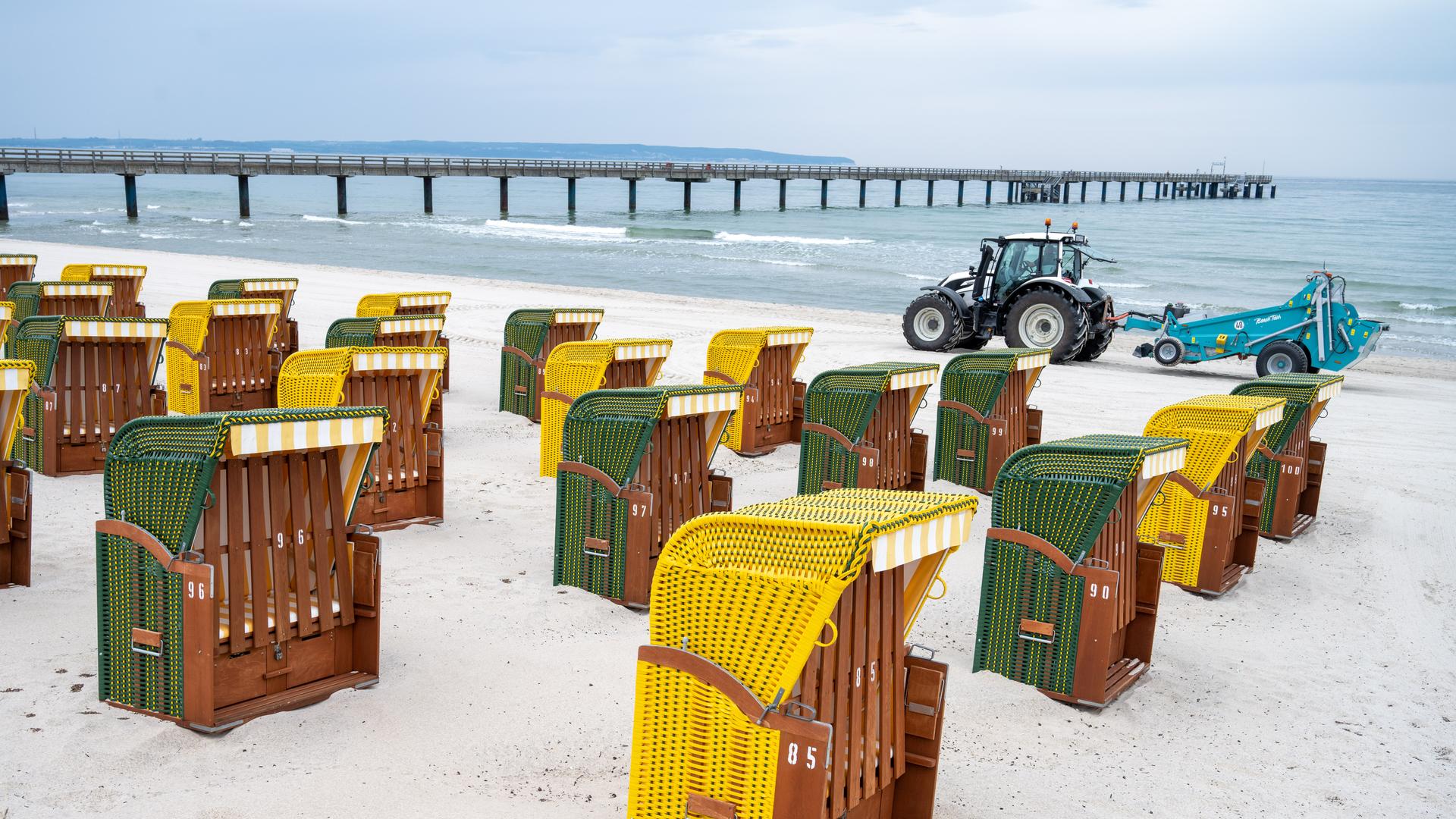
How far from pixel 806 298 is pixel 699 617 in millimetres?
26882

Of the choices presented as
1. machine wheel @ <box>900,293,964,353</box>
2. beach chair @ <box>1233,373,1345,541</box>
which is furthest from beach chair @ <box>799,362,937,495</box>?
machine wheel @ <box>900,293,964,353</box>

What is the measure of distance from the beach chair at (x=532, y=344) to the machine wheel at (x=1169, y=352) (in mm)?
8963

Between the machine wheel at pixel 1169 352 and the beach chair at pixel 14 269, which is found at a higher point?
the beach chair at pixel 14 269

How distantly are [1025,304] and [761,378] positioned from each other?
7877mm

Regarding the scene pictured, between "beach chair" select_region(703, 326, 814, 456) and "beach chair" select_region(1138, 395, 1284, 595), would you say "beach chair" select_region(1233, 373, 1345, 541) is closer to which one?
"beach chair" select_region(1138, 395, 1284, 595)

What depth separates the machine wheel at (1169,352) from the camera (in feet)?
57.2

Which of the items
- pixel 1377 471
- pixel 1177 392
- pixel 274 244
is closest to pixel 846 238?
pixel 274 244

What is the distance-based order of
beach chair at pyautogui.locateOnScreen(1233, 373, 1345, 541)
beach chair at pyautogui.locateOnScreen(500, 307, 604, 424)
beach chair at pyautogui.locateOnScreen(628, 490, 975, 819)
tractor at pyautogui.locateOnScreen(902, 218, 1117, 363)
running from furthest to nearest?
tractor at pyautogui.locateOnScreen(902, 218, 1117, 363) < beach chair at pyautogui.locateOnScreen(500, 307, 604, 424) < beach chair at pyautogui.locateOnScreen(1233, 373, 1345, 541) < beach chair at pyautogui.locateOnScreen(628, 490, 975, 819)

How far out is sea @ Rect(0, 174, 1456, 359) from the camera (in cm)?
3356

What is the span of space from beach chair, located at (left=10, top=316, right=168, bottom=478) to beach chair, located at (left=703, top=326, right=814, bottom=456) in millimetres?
4799

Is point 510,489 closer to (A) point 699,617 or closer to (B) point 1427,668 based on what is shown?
(A) point 699,617

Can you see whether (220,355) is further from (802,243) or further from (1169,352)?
(802,243)

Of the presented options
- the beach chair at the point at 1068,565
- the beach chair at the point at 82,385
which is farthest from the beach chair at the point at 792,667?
the beach chair at the point at 82,385

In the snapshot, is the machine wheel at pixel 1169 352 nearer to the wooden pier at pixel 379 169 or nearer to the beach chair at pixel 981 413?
the beach chair at pixel 981 413
